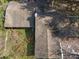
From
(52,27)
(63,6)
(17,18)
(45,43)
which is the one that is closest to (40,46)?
(45,43)

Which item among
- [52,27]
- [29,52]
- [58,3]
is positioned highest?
[58,3]

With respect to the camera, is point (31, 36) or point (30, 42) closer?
point (30, 42)

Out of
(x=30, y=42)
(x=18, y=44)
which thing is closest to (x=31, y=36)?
(x=30, y=42)

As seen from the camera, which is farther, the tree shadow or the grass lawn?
the tree shadow

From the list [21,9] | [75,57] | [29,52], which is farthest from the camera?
[21,9]

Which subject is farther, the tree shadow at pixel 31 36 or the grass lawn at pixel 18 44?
the tree shadow at pixel 31 36

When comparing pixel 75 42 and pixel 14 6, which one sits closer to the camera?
pixel 75 42

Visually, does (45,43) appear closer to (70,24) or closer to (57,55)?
(57,55)

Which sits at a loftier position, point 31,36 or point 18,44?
point 31,36

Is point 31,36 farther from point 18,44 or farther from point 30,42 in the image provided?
point 18,44

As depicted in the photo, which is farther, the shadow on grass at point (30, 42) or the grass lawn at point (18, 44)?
the shadow on grass at point (30, 42)

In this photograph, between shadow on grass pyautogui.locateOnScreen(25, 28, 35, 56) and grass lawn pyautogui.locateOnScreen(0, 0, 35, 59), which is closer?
grass lawn pyautogui.locateOnScreen(0, 0, 35, 59)
